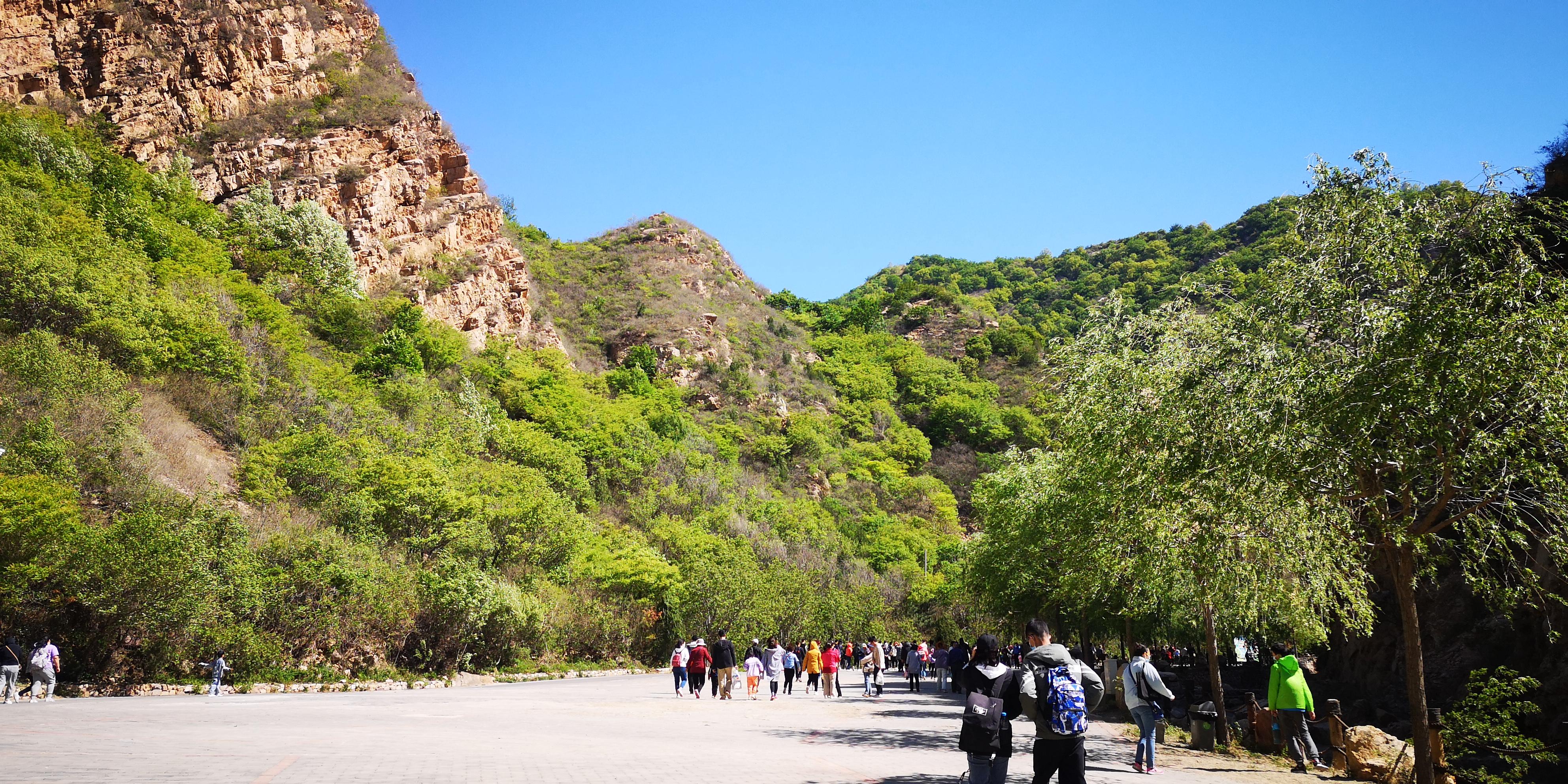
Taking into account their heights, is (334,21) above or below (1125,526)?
above

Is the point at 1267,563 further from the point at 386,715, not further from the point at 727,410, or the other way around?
the point at 727,410

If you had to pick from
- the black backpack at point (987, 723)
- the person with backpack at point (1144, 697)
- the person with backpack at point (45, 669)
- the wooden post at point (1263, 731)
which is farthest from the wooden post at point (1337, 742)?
the person with backpack at point (45, 669)

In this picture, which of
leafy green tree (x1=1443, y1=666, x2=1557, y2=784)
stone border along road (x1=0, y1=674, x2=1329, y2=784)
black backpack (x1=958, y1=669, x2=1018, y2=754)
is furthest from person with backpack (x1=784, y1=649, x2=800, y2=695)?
black backpack (x1=958, y1=669, x2=1018, y2=754)

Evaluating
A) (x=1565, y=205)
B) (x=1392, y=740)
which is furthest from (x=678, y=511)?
(x=1565, y=205)

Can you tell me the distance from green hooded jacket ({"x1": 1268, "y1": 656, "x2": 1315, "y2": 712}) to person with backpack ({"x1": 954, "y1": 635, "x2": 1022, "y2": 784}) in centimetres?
734

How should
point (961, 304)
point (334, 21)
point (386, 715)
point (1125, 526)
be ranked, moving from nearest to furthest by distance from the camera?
point (1125, 526) < point (386, 715) < point (334, 21) < point (961, 304)

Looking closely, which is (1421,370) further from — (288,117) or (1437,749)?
(288,117)

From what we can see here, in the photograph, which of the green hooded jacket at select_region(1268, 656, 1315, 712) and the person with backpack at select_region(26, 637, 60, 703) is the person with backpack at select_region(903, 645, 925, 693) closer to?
the green hooded jacket at select_region(1268, 656, 1315, 712)

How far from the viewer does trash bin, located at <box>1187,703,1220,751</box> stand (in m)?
15.2

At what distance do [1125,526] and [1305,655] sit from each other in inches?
693

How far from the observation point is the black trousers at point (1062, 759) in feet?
22.0

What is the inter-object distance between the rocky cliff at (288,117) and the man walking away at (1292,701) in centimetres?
6075

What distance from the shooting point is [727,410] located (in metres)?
88.2

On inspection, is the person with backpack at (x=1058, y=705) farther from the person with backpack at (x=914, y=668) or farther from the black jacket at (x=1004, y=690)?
the person with backpack at (x=914, y=668)
